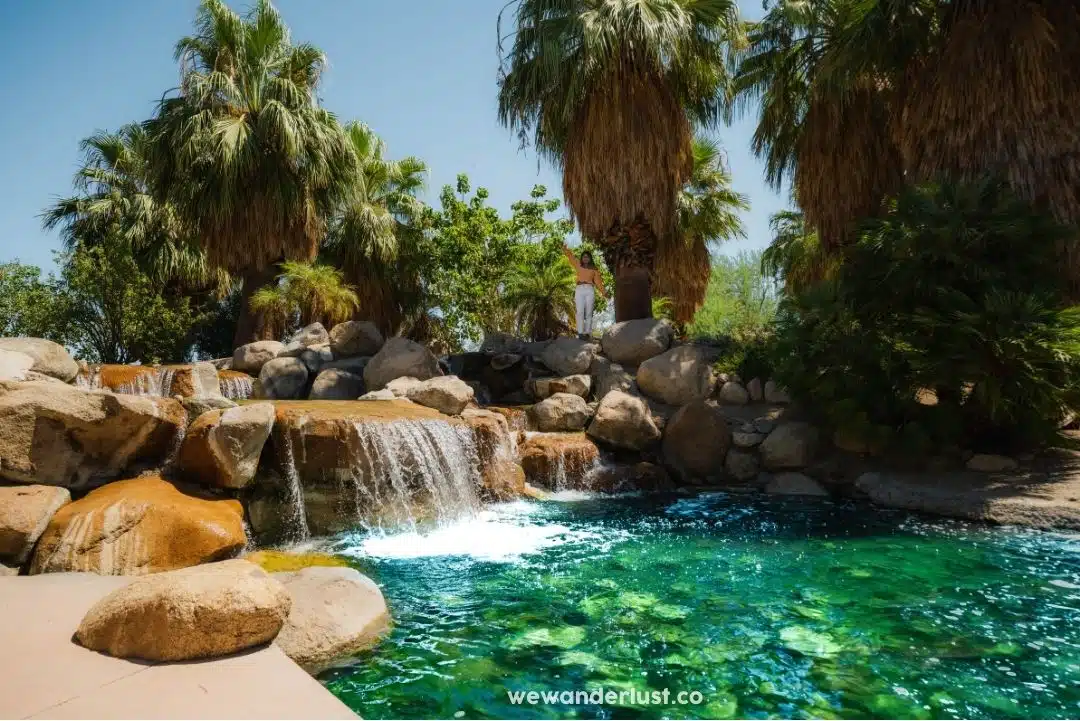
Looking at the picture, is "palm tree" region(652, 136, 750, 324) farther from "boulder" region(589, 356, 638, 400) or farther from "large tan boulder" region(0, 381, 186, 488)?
"large tan boulder" region(0, 381, 186, 488)

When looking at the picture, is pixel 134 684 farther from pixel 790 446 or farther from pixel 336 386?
pixel 336 386

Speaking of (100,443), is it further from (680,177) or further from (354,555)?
(680,177)

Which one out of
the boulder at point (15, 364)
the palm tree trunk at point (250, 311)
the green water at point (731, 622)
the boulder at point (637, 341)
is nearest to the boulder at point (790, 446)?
the green water at point (731, 622)

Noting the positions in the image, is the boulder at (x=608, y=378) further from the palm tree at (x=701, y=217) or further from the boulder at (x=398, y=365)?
the palm tree at (x=701, y=217)

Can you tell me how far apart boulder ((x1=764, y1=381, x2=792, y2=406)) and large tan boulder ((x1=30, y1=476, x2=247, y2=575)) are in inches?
360

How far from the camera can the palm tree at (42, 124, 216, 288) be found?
59.8 feet

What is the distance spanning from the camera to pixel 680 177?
13922 mm

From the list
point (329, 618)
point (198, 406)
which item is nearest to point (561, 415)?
point (198, 406)

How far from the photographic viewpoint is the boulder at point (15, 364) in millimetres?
7160

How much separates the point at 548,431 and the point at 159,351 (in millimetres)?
11066

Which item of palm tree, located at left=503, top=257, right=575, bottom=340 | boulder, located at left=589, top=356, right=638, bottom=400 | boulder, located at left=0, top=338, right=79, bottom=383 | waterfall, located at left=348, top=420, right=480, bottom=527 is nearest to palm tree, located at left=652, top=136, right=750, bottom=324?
palm tree, located at left=503, top=257, right=575, bottom=340

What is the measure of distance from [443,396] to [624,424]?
116 inches

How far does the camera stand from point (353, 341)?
45.8 feet

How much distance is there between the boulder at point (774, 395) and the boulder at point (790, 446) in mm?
1356
